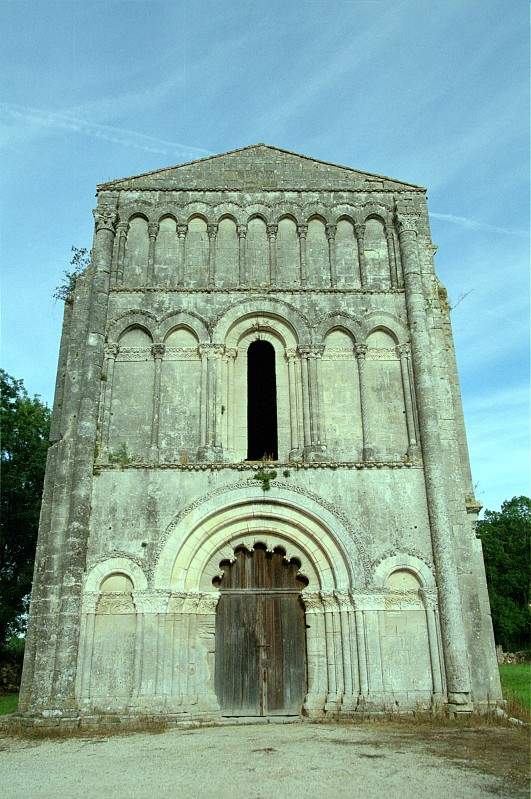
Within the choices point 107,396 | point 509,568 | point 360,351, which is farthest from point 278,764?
point 509,568

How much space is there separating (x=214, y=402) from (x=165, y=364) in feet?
5.05

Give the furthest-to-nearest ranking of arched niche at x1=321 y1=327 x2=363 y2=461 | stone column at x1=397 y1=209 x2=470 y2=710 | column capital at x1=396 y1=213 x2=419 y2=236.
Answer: column capital at x1=396 y1=213 x2=419 y2=236, arched niche at x1=321 y1=327 x2=363 y2=461, stone column at x1=397 y1=209 x2=470 y2=710

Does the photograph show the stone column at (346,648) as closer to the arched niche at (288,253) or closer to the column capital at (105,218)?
the arched niche at (288,253)

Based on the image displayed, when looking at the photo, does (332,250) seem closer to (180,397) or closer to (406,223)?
(406,223)

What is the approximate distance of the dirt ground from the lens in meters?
7.28

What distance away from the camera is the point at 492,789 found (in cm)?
725

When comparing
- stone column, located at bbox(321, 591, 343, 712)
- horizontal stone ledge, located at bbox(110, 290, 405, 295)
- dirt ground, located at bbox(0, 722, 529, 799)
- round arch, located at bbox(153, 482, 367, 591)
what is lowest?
dirt ground, located at bbox(0, 722, 529, 799)

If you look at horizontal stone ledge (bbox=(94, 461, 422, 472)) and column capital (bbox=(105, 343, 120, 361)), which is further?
column capital (bbox=(105, 343, 120, 361))

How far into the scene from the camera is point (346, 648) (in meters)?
13.0

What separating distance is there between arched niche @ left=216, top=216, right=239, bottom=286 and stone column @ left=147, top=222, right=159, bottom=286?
156 centimetres

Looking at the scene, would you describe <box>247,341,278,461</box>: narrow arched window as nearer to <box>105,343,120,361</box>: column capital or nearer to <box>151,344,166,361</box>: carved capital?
<box>151,344,166,361</box>: carved capital

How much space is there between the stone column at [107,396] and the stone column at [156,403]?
0.95 m

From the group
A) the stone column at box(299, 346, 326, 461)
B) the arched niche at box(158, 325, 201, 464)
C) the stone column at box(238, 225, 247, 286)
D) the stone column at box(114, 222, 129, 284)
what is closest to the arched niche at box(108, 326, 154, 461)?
the arched niche at box(158, 325, 201, 464)

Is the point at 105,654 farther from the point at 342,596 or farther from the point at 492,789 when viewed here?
the point at 492,789
